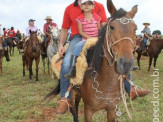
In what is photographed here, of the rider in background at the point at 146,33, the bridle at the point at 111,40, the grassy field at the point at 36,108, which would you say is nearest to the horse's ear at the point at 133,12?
the bridle at the point at 111,40

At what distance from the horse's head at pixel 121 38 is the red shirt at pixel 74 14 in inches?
48.8

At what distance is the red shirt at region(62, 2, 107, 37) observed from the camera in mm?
4098

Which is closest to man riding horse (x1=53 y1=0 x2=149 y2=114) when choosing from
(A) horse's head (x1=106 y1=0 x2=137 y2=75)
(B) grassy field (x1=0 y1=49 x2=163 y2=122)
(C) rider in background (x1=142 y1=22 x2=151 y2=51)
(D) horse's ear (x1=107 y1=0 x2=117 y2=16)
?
(D) horse's ear (x1=107 y1=0 x2=117 y2=16)

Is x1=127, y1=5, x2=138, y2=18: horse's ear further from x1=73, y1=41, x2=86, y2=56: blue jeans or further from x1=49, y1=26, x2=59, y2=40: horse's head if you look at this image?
x1=49, y1=26, x2=59, y2=40: horse's head

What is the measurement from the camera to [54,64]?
4348mm

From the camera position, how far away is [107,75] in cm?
323

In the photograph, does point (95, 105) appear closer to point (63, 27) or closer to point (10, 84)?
point (63, 27)

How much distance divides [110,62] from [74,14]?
151 cm

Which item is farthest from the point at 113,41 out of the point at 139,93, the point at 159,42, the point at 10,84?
the point at 159,42

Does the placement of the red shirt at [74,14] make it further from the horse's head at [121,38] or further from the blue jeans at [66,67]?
the horse's head at [121,38]

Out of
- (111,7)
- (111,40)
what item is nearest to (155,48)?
(111,7)

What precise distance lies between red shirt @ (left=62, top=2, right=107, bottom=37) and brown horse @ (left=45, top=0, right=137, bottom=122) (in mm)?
807

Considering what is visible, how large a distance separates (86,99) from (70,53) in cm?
87

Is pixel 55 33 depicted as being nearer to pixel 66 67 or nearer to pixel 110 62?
pixel 66 67
